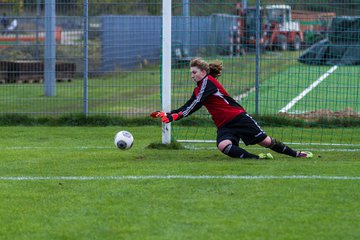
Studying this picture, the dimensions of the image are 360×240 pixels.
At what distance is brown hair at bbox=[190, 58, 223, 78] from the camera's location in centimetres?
1023

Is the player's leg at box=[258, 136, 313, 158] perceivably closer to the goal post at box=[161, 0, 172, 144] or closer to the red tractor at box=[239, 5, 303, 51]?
the goal post at box=[161, 0, 172, 144]

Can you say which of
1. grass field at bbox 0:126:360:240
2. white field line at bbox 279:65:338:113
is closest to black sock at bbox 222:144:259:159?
grass field at bbox 0:126:360:240

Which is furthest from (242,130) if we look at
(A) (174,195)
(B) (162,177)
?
(A) (174,195)

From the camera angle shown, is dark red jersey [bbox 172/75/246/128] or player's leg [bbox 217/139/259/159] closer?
player's leg [bbox 217/139/259/159]

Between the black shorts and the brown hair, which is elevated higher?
the brown hair

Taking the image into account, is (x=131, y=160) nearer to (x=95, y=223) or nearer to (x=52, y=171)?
(x=52, y=171)

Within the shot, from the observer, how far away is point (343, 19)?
15.2 metres

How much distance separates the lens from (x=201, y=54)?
616 inches

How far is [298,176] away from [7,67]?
12644 millimetres

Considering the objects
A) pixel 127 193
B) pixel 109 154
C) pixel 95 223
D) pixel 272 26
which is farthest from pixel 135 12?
pixel 95 223

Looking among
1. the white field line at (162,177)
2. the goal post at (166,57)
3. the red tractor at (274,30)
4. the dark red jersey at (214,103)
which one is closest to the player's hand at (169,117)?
the dark red jersey at (214,103)

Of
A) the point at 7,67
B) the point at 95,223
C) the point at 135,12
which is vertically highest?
the point at 135,12

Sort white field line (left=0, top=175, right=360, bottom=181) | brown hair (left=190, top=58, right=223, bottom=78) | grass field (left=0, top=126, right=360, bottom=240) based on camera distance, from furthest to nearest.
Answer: brown hair (left=190, top=58, right=223, bottom=78) < white field line (left=0, top=175, right=360, bottom=181) < grass field (left=0, top=126, right=360, bottom=240)

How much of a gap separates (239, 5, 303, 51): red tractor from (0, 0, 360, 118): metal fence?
23mm
